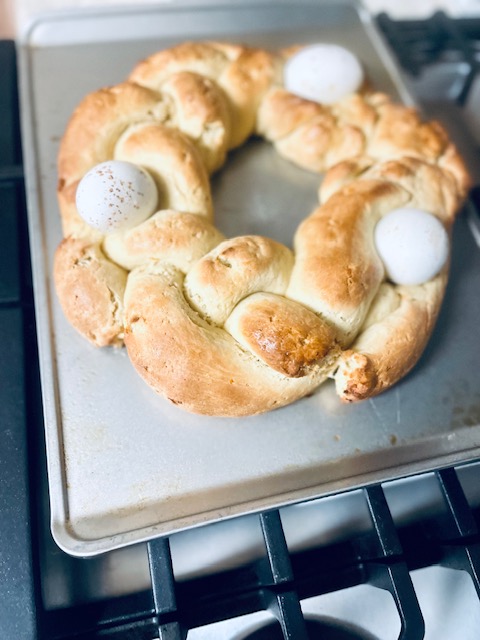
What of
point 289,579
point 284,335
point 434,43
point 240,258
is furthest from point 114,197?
point 434,43

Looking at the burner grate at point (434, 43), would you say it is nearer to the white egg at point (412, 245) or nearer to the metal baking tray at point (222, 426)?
the metal baking tray at point (222, 426)

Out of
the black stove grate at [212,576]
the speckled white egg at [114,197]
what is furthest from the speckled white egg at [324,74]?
the black stove grate at [212,576]

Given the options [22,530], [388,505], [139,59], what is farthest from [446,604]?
Answer: [139,59]

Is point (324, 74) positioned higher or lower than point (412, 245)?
higher

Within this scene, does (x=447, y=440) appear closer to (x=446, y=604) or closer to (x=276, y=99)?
(x=446, y=604)

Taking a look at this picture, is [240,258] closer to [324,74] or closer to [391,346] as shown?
[391,346]

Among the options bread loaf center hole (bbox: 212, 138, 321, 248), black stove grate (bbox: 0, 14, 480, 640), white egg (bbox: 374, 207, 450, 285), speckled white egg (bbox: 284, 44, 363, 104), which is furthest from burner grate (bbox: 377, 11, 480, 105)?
black stove grate (bbox: 0, 14, 480, 640)
